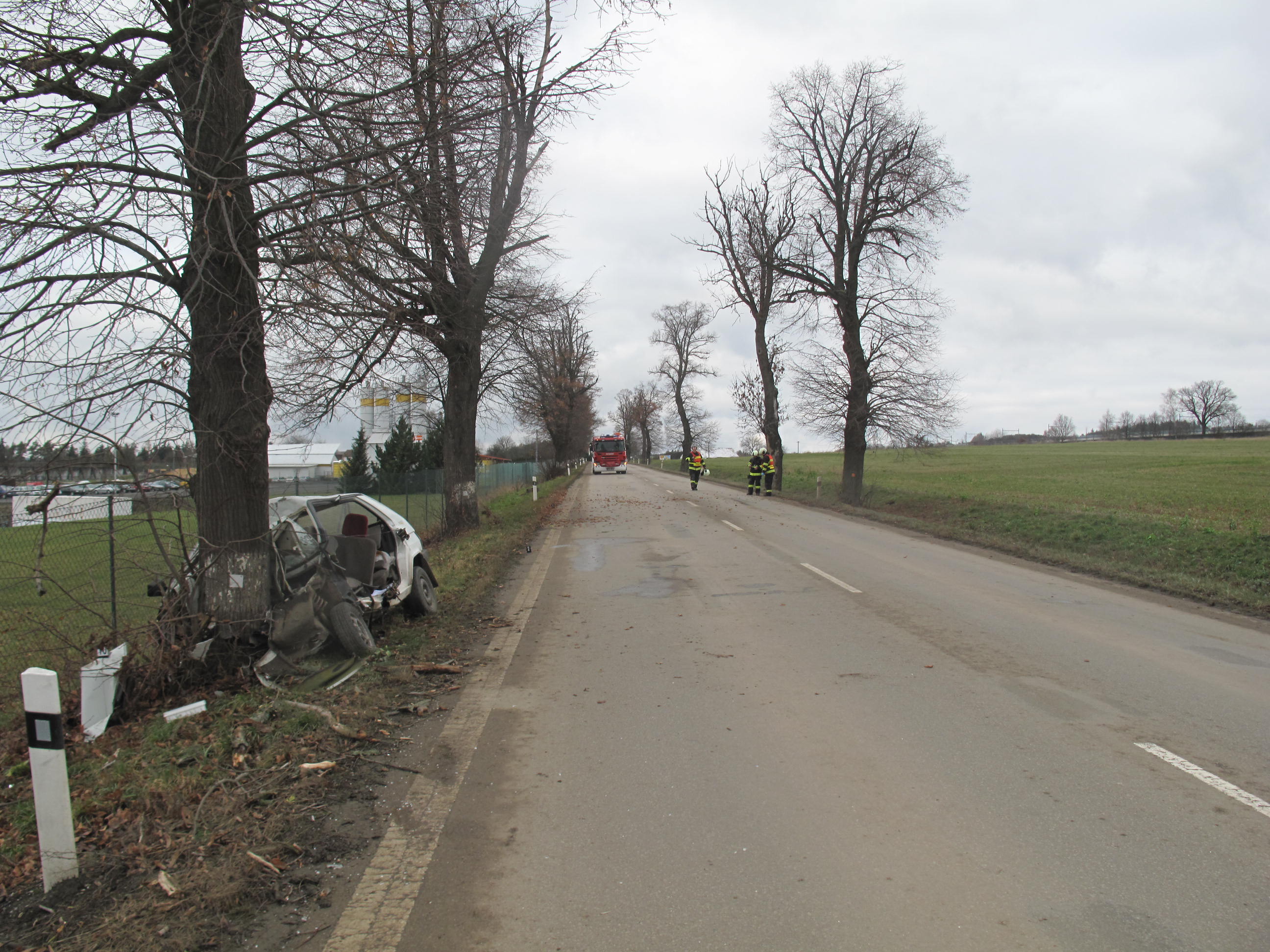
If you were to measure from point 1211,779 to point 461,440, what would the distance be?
14.3m

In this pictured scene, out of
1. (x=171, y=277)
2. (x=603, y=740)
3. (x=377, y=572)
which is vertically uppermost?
(x=171, y=277)

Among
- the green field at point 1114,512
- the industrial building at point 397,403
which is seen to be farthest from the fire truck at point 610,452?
the industrial building at point 397,403

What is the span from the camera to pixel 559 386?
47.0m

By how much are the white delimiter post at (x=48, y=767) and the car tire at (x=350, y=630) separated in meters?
3.33

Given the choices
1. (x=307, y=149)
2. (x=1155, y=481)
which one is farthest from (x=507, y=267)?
(x=1155, y=481)

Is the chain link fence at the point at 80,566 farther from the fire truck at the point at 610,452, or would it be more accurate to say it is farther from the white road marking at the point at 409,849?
the fire truck at the point at 610,452

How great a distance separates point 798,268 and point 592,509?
10.8 meters

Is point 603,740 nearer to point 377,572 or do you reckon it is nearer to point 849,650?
point 849,650

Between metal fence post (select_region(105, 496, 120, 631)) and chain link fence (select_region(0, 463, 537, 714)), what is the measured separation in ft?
0.05

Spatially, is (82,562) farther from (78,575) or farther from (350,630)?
(350,630)

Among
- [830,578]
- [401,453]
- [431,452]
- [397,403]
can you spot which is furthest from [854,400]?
[431,452]

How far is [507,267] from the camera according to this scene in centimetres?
1631

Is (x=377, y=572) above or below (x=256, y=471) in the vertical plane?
below

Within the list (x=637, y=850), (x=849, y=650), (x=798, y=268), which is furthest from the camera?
(x=798, y=268)
